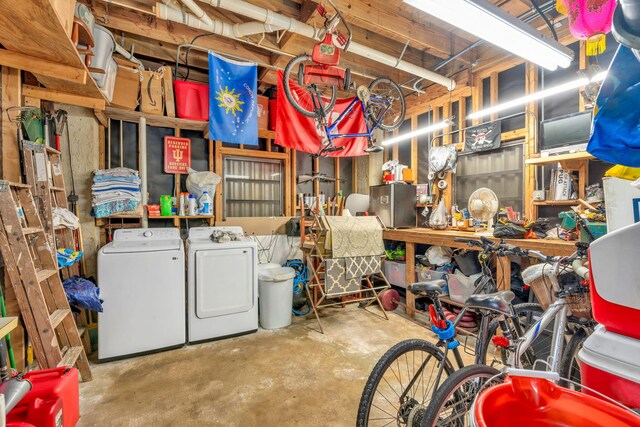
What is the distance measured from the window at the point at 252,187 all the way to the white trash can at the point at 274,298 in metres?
1.40

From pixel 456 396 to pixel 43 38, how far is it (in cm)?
316

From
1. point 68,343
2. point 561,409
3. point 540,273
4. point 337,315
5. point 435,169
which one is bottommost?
point 337,315

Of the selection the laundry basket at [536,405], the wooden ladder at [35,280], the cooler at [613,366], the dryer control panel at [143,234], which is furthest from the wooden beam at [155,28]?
the cooler at [613,366]

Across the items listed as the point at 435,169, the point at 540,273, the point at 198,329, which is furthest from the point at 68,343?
the point at 435,169

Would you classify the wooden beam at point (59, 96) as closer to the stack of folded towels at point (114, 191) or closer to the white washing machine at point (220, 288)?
the stack of folded towels at point (114, 191)

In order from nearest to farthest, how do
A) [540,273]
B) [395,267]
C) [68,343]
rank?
1. [540,273]
2. [68,343]
3. [395,267]

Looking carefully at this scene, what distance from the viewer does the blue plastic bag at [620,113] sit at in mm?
988

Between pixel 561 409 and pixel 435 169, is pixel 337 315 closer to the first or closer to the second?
pixel 435 169

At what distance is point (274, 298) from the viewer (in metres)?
3.41

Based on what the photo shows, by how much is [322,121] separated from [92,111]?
2719 mm

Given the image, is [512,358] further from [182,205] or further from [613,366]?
[182,205]

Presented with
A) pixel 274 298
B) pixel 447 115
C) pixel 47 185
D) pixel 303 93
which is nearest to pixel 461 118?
pixel 447 115

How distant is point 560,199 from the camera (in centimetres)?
312

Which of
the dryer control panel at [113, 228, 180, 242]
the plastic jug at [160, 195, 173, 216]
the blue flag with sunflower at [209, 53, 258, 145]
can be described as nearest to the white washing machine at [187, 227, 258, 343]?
the dryer control panel at [113, 228, 180, 242]
